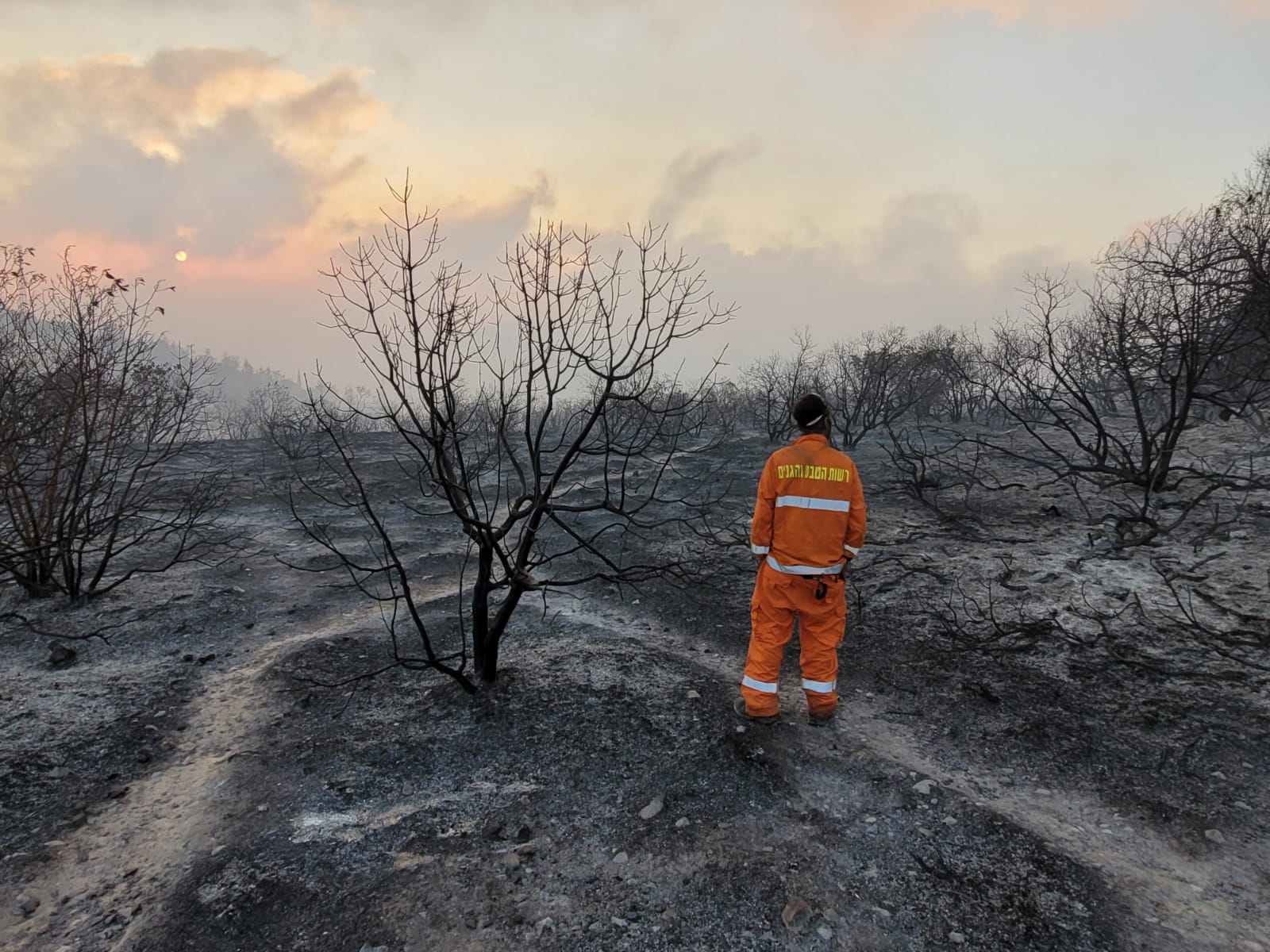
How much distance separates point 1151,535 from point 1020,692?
2816 millimetres

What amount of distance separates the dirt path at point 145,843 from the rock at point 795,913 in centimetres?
228

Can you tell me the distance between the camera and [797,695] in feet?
12.6

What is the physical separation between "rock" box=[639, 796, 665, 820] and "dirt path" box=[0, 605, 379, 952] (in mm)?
1814

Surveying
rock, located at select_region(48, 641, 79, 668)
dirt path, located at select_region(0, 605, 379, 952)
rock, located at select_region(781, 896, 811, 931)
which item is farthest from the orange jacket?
rock, located at select_region(48, 641, 79, 668)

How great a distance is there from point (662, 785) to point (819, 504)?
1612mm

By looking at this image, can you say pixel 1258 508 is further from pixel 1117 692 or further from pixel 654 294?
pixel 654 294

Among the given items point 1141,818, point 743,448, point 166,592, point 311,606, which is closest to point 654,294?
point 1141,818

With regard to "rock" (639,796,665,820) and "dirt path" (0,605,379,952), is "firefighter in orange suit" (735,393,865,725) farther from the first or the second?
"dirt path" (0,605,379,952)

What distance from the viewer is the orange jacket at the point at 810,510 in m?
3.28

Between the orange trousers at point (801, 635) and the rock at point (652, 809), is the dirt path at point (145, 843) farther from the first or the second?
the orange trousers at point (801, 635)

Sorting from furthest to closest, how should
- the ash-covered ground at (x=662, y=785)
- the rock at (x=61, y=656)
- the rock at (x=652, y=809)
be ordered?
the rock at (x=61, y=656), the rock at (x=652, y=809), the ash-covered ground at (x=662, y=785)

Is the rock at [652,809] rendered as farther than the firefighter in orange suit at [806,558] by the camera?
No

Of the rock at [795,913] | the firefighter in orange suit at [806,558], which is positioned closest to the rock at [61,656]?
the firefighter in orange suit at [806,558]

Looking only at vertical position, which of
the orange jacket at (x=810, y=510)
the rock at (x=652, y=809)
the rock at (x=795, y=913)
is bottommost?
the rock at (x=652, y=809)
